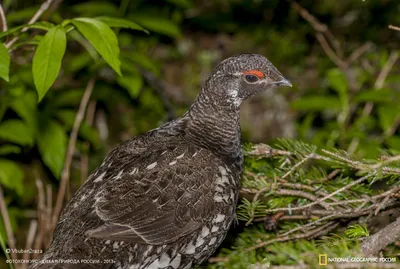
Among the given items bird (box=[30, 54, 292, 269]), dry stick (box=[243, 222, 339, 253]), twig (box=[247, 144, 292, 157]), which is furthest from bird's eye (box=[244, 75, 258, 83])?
dry stick (box=[243, 222, 339, 253])

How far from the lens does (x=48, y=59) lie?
2807mm

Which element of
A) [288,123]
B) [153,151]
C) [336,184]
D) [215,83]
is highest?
[215,83]

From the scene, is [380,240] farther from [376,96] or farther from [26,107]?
[26,107]

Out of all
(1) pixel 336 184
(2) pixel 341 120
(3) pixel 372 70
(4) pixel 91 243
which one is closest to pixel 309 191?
(1) pixel 336 184

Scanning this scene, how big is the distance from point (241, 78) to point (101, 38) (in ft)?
2.97

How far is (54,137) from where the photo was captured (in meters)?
4.81

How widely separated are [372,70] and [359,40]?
0.69m

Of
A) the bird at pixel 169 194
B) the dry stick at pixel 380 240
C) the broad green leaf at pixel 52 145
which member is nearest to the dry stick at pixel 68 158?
the broad green leaf at pixel 52 145

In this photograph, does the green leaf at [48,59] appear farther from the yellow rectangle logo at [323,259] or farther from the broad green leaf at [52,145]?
the broad green leaf at [52,145]

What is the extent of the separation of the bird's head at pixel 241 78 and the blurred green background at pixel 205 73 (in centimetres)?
152

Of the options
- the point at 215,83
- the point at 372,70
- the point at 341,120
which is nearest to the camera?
the point at 215,83

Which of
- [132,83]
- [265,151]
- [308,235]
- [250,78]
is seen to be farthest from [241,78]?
[132,83]

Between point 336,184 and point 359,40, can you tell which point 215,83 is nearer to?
point 336,184

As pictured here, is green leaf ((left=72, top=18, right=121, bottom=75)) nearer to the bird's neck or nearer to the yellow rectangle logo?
the bird's neck
